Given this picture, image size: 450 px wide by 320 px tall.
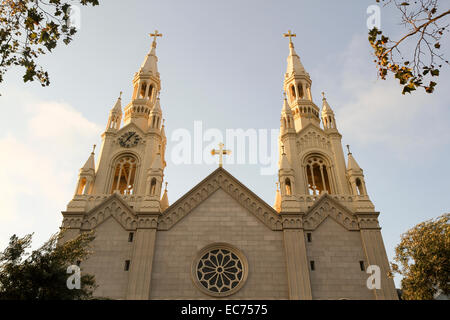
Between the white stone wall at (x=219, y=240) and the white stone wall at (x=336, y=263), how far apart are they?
6.81 feet

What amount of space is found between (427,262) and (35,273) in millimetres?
14371

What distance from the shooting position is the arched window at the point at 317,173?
1118 inches

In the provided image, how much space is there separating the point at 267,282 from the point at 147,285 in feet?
23.0

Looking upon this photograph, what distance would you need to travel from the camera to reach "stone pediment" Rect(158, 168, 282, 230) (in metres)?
24.0

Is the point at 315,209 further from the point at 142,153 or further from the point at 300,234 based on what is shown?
the point at 142,153

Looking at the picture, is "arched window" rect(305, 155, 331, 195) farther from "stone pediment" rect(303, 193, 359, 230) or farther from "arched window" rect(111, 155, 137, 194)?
"arched window" rect(111, 155, 137, 194)

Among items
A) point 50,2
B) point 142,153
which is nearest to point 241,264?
point 142,153

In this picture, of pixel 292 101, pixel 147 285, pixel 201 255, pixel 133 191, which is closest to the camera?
pixel 147 285

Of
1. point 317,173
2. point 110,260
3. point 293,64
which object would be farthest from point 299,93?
point 110,260

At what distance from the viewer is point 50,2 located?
910 centimetres

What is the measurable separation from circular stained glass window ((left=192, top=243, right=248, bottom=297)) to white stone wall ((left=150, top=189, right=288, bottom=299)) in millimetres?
319

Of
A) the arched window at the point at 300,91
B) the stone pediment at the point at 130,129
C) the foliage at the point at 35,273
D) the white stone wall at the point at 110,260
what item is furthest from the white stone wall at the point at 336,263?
the stone pediment at the point at 130,129

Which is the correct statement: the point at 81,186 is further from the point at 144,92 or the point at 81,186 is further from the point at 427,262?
the point at 427,262

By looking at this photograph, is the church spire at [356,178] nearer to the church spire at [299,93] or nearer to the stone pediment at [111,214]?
the church spire at [299,93]
